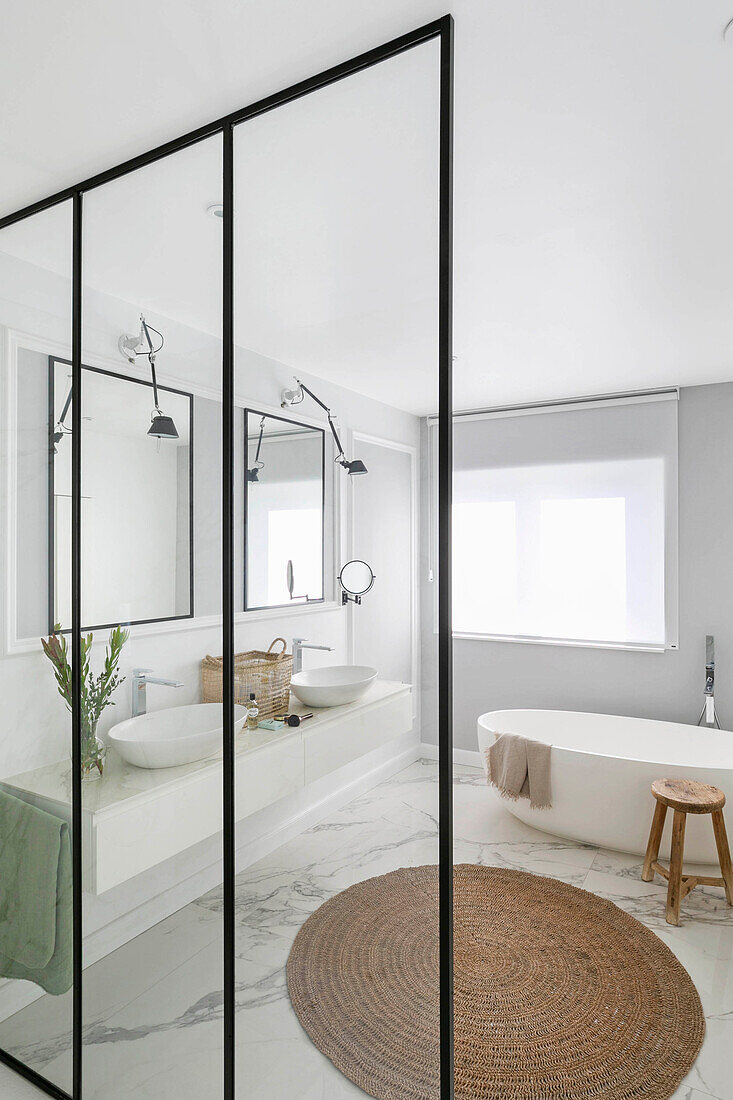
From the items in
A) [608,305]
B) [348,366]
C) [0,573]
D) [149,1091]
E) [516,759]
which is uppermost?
[608,305]

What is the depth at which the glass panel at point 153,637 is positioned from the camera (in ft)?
5.37

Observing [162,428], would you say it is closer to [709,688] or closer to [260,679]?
[260,679]

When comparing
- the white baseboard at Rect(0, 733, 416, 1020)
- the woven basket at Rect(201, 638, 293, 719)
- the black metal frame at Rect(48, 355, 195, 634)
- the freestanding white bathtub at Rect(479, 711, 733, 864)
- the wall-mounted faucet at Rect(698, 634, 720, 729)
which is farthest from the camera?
the wall-mounted faucet at Rect(698, 634, 720, 729)

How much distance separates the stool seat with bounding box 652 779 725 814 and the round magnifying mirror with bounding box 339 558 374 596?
223cm

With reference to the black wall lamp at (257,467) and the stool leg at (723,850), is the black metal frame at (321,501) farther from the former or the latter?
the stool leg at (723,850)

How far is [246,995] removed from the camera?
1553 mm

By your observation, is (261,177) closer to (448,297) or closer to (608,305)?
(448,297)

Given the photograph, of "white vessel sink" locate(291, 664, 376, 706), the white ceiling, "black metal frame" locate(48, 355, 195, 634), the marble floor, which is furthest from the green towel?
the white ceiling

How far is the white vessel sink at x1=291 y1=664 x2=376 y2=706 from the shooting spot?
4.94 ft

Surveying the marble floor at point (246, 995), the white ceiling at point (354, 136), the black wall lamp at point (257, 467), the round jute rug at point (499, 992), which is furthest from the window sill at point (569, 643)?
the black wall lamp at point (257, 467)

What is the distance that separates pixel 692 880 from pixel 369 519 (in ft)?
8.18

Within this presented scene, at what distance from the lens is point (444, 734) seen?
136 centimetres

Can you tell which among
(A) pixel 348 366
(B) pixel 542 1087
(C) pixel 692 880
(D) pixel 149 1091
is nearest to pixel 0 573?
(A) pixel 348 366

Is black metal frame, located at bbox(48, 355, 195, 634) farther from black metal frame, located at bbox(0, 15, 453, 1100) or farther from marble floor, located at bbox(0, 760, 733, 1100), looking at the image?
marble floor, located at bbox(0, 760, 733, 1100)
